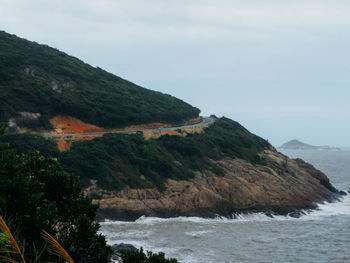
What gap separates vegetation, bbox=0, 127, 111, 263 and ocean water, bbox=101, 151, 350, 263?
13.4 m

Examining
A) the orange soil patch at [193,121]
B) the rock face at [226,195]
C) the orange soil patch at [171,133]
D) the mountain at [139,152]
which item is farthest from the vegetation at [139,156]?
the orange soil patch at [193,121]

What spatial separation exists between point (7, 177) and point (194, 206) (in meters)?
31.6

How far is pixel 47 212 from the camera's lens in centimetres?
1680

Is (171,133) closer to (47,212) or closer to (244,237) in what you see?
(244,237)

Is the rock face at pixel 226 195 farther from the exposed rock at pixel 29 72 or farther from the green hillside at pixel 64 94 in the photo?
the exposed rock at pixel 29 72

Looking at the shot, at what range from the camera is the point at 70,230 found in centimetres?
1770

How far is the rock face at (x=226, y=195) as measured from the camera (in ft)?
145

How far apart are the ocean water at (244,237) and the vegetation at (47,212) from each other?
13.4 metres

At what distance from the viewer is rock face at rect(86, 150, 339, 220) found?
44.2 m

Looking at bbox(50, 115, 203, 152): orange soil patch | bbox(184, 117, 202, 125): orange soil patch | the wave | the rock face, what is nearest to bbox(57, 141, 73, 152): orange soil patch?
bbox(50, 115, 203, 152): orange soil patch

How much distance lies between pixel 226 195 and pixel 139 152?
13.9 metres

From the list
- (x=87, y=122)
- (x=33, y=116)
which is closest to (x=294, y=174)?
(x=87, y=122)

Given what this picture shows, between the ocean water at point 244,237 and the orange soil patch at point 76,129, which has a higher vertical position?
the orange soil patch at point 76,129

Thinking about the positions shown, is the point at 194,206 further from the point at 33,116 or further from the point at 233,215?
the point at 33,116
